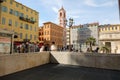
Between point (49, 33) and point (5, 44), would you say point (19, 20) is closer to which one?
point (5, 44)

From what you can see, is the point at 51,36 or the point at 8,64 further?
the point at 51,36

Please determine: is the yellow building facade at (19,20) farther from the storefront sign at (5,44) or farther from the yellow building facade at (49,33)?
the yellow building facade at (49,33)

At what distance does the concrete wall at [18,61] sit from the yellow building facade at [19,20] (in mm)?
20656

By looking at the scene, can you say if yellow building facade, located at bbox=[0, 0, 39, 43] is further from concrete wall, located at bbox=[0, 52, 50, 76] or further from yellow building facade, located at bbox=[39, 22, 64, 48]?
yellow building facade, located at bbox=[39, 22, 64, 48]

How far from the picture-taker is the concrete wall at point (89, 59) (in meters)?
11.7

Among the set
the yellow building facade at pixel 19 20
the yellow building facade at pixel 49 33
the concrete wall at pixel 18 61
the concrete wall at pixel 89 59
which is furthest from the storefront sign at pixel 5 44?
the yellow building facade at pixel 49 33

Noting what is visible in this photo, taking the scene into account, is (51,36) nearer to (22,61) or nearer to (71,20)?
(71,20)

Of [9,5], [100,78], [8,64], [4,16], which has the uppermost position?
[9,5]

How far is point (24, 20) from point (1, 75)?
3108cm

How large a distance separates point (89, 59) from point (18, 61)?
646cm

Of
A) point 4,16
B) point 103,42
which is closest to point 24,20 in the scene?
point 4,16

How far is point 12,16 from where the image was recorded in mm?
34062

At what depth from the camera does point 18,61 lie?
10.4 meters

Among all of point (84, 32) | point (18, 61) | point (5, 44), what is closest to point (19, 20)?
point (5, 44)
